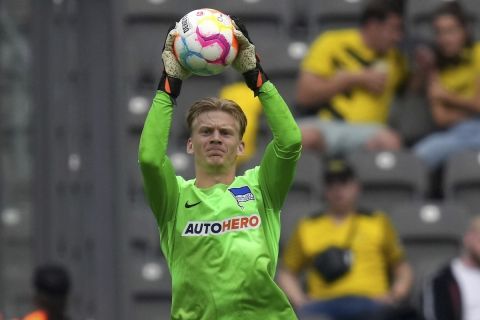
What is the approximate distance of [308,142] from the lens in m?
9.38

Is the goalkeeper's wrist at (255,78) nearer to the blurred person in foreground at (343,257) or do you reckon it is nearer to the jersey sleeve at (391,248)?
the blurred person in foreground at (343,257)

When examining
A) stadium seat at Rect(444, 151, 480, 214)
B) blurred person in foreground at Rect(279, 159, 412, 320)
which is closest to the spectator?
stadium seat at Rect(444, 151, 480, 214)

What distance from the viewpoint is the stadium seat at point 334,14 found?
10383 mm

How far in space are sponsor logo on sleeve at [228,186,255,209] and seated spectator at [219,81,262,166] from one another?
3792mm

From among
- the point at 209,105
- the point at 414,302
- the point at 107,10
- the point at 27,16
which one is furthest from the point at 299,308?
the point at 209,105

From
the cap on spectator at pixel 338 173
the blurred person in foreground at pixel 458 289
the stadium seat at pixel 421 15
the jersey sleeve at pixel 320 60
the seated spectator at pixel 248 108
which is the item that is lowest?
the blurred person in foreground at pixel 458 289

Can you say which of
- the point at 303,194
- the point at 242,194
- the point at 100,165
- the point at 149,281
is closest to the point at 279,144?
the point at 242,194

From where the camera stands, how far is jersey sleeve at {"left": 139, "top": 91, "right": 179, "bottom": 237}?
5301 millimetres

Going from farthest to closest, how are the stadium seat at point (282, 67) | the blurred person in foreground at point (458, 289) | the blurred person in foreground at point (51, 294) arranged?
the stadium seat at point (282, 67) < the blurred person in foreground at point (458, 289) < the blurred person in foreground at point (51, 294)

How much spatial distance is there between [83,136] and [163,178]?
3275 mm

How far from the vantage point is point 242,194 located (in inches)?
214

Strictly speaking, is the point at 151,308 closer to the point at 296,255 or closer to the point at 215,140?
the point at 296,255

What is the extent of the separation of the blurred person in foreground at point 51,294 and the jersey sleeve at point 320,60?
2416mm

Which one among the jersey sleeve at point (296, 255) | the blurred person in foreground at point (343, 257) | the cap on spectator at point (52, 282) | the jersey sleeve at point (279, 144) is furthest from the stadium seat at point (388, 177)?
the jersey sleeve at point (279, 144)
